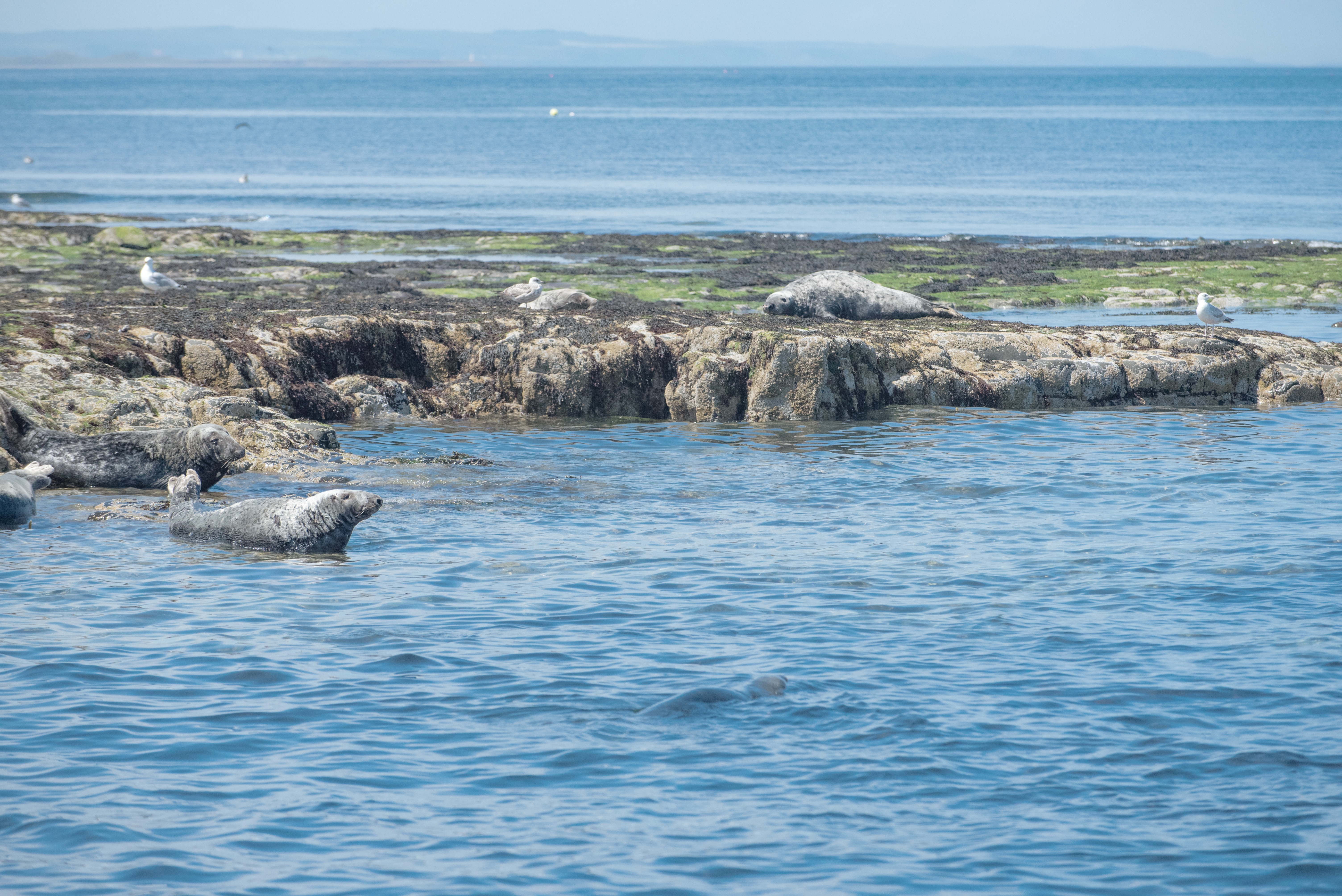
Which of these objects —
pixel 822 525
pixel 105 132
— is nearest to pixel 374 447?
pixel 822 525

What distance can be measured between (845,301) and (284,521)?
14309 millimetres

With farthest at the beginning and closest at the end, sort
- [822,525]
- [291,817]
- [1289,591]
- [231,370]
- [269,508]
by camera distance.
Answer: [231,370], [822,525], [269,508], [1289,591], [291,817]

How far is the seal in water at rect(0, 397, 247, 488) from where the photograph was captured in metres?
14.3

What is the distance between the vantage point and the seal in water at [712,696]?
8469 millimetres

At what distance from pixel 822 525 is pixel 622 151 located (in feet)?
272

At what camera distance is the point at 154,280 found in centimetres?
2423

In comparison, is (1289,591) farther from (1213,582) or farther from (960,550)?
(960,550)

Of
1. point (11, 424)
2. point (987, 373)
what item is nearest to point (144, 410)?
point (11, 424)

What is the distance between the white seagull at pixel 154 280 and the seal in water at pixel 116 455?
984cm

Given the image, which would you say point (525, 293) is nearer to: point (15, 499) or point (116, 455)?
point (116, 455)

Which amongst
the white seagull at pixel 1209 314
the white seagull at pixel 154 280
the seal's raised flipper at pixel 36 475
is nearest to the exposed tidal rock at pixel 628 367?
the white seagull at pixel 1209 314

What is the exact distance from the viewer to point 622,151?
93.3 meters

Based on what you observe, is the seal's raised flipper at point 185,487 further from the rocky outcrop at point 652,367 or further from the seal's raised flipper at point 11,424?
the rocky outcrop at point 652,367

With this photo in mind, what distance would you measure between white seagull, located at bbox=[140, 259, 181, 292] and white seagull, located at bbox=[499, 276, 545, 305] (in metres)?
6.21
